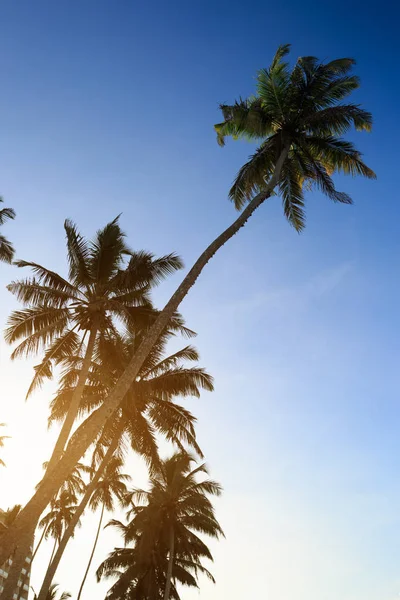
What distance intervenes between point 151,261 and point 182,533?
19.4 m

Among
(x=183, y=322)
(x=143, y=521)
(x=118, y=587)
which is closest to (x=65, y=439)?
(x=183, y=322)

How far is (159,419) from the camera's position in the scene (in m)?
21.6

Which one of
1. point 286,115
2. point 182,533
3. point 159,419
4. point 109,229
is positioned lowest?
point 182,533

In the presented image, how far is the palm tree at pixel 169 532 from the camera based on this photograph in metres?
27.1

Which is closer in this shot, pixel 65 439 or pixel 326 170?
pixel 65 439

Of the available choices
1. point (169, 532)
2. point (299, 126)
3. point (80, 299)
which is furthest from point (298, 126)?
point (169, 532)

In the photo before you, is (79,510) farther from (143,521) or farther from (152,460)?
(143,521)

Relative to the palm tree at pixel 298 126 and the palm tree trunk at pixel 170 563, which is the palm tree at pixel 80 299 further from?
the palm tree trunk at pixel 170 563

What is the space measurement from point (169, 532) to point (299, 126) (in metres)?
24.0

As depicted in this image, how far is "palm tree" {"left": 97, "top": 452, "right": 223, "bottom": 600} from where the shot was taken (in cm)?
2709

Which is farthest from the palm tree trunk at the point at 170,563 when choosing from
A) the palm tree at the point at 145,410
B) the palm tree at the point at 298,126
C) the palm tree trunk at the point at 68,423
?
the palm tree at the point at 298,126

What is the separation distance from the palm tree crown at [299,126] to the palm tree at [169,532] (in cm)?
1809

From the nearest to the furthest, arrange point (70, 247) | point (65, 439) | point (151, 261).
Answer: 1. point (65, 439)
2. point (151, 261)
3. point (70, 247)

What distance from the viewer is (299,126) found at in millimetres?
17438
